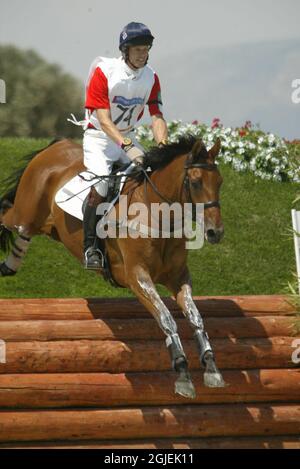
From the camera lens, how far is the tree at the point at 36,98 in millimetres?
23047

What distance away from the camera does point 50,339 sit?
23.8ft

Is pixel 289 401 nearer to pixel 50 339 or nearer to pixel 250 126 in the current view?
Answer: pixel 50 339

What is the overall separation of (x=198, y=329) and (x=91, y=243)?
1.30m

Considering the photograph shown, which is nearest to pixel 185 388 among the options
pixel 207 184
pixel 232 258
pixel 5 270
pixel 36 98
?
pixel 207 184

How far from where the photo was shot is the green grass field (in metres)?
11.8

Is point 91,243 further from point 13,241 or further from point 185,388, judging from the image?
point 13,241

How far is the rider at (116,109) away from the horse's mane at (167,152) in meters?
0.10

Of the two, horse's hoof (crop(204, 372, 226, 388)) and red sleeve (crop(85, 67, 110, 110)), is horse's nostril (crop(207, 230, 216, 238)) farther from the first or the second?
red sleeve (crop(85, 67, 110, 110))

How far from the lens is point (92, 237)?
771 cm

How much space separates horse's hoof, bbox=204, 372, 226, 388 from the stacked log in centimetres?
46
